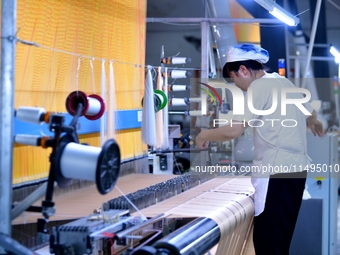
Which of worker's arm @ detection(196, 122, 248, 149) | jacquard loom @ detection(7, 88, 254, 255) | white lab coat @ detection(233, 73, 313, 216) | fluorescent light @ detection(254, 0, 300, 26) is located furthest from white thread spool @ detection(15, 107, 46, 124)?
fluorescent light @ detection(254, 0, 300, 26)

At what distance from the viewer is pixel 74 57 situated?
2895mm

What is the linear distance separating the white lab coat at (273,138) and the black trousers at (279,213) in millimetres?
39

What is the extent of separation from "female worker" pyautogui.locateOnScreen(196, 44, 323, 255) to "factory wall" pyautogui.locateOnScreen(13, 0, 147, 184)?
29.7 inches

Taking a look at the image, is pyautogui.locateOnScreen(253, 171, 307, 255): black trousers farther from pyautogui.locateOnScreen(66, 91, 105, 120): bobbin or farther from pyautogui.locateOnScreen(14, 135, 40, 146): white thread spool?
pyautogui.locateOnScreen(14, 135, 40, 146): white thread spool

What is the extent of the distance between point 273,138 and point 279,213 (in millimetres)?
413

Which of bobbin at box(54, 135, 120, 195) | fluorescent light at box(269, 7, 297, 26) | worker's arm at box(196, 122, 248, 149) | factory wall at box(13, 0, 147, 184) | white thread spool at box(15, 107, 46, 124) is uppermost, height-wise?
fluorescent light at box(269, 7, 297, 26)

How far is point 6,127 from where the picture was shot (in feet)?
5.81

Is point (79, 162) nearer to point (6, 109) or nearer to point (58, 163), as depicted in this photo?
point (58, 163)

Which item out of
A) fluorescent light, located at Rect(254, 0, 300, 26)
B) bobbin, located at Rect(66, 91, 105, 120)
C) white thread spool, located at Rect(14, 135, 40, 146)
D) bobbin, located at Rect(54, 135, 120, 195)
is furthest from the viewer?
fluorescent light, located at Rect(254, 0, 300, 26)

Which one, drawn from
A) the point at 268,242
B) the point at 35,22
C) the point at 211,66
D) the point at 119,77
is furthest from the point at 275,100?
the point at 211,66

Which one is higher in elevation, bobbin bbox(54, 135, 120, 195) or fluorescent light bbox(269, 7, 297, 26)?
fluorescent light bbox(269, 7, 297, 26)

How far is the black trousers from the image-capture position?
9.53 ft

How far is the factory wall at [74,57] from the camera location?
2.43 metres

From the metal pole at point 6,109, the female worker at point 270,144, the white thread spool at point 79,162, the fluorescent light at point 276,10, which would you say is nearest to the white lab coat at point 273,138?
the female worker at point 270,144
